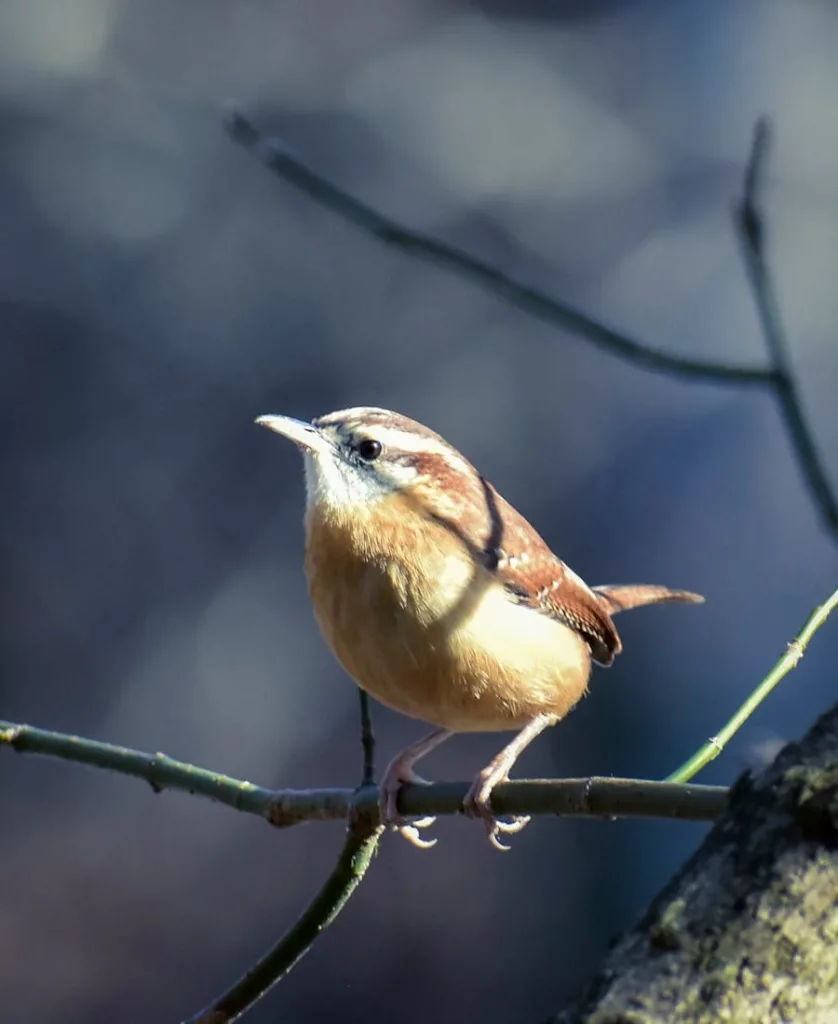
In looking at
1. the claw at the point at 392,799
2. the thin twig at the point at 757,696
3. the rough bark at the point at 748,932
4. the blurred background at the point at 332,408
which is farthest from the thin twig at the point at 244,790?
the blurred background at the point at 332,408

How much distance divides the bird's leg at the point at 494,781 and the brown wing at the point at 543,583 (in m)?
0.24

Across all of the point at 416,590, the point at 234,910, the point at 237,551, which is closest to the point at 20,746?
the point at 416,590

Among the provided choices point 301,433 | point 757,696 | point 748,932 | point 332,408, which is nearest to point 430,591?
point 301,433

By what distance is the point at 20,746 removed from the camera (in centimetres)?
220

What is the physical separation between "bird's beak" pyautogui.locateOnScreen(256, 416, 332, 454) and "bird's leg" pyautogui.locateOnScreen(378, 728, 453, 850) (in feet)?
2.01

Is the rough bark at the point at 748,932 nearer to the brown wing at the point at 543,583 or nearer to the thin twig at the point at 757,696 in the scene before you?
the thin twig at the point at 757,696

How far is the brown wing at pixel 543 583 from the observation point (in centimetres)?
263

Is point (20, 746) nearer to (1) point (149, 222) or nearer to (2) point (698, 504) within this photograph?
(2) point (698, 504)

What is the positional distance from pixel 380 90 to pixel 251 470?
251 centimetres

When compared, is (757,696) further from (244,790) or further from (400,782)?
(244,790)

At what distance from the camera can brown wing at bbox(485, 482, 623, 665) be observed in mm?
2627

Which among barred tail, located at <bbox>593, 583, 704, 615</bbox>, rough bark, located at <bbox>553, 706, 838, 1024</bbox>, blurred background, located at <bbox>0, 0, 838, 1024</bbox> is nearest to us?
rough bark, located at <bbox>553, 706, 838, 1024</bbox>

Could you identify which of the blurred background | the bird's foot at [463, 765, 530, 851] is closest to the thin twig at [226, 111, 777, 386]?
the bird's foot at [463, 765, 530, 851]

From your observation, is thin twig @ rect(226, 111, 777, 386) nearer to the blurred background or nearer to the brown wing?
the brown wing
